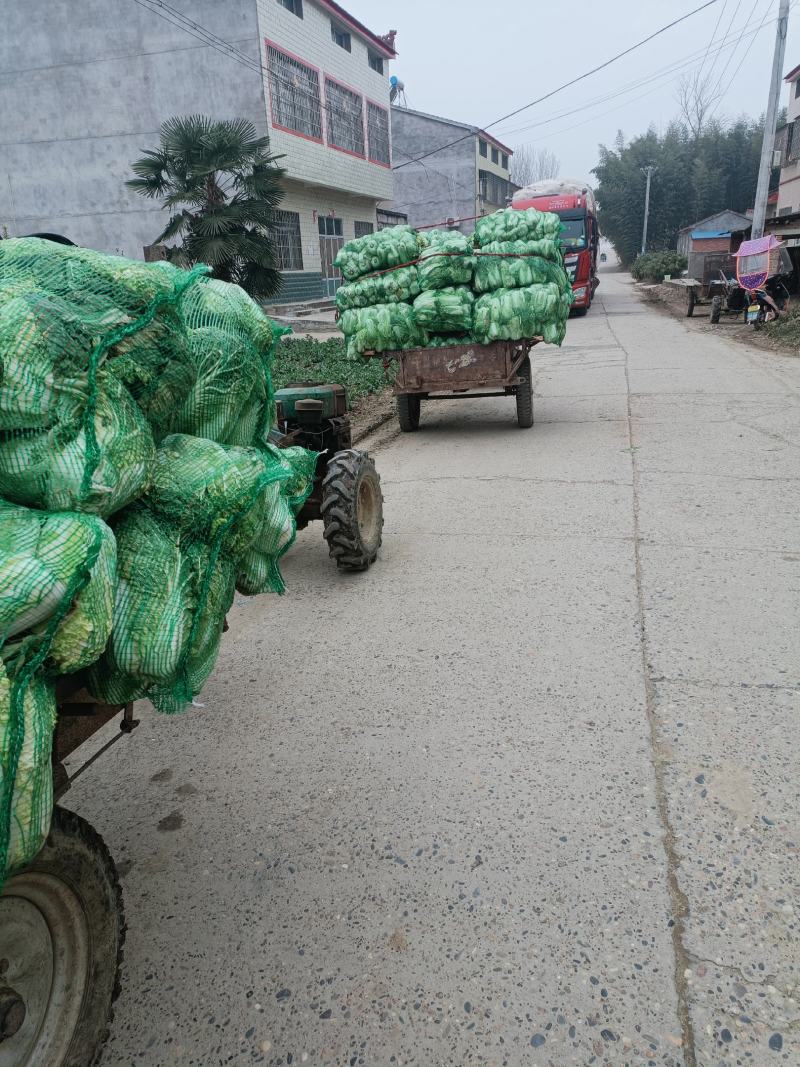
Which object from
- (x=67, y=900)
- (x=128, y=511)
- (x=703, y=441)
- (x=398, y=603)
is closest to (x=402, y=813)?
(x=67, y=900)

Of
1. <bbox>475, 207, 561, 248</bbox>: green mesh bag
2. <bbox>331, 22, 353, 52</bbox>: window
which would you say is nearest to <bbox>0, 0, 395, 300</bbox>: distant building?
<bbox>331, 22, 353, 52</bbox>: window

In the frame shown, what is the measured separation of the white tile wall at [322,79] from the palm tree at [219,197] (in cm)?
992

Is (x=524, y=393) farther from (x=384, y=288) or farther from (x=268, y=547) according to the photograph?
(x=268, y=547)

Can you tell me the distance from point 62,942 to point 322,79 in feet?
90.2

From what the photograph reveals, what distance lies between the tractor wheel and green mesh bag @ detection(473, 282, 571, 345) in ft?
12.2

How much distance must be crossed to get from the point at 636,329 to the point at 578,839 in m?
18.9

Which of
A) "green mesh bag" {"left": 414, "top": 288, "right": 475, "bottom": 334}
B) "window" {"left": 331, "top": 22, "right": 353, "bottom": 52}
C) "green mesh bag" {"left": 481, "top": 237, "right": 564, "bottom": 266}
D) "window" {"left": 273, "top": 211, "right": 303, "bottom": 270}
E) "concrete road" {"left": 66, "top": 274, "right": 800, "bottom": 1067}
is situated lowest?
"concrete road" {"left": 66, "top": 274, "right": 800, "bottom": 1067}

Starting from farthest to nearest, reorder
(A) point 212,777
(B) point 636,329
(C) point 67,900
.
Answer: (B) point 636,329
(A) point 212,777
(C) point 67,900

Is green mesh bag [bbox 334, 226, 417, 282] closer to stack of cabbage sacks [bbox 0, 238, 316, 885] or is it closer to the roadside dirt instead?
stack of cabbage sacks [bbox 0, 238, 316, 885]

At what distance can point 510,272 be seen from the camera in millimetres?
8266

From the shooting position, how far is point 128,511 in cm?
204

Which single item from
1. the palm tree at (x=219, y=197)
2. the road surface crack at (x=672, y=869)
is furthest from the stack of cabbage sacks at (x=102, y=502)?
the palm tree at (x=219, y=197)

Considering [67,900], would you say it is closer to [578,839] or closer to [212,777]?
[212,777]

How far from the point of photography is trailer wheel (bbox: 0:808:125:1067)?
5.54 feet
